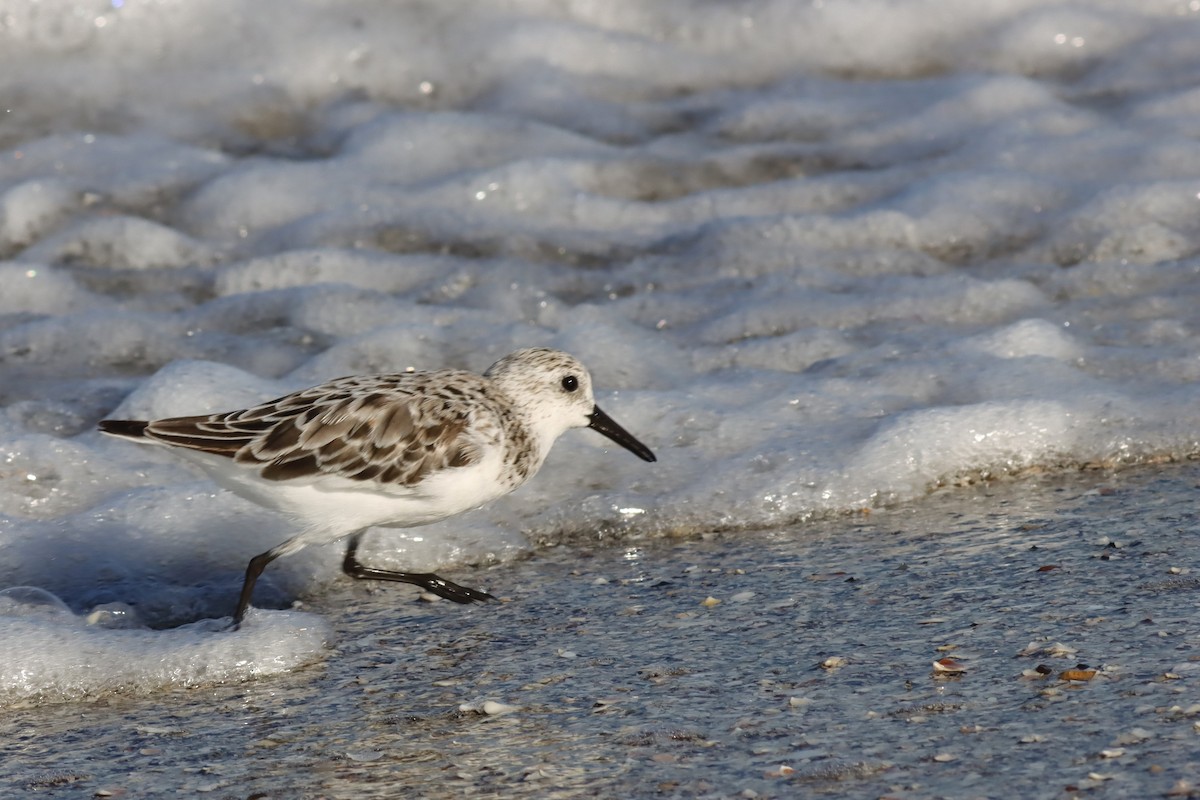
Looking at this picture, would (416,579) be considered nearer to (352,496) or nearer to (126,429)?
(352,496)

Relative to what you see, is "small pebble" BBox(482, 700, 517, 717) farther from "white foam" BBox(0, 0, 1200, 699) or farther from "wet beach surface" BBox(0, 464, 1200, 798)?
"white foam" BBox(0, 0, 1200, 699)

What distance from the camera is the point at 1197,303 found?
20.4 feet

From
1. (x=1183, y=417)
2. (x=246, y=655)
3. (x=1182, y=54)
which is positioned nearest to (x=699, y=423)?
(x=1183, y=417)

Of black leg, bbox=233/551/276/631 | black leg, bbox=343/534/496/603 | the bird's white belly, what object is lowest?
black leg, bbox=343/534/496/603

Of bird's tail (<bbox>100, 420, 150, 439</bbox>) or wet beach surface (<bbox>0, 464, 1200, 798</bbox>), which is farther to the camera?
bird's tail (<bbox>100, 420, 150, 439</bbox>)

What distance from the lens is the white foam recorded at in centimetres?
487

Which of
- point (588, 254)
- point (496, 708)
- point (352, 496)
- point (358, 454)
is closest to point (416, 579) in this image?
point (352, 496)

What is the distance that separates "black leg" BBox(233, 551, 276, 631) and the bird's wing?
0.82ft

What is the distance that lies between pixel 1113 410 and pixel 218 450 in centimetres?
296

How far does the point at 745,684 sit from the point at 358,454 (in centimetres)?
126

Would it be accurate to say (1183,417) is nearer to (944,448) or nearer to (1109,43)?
(944,448)

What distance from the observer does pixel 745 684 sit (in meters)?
3.48

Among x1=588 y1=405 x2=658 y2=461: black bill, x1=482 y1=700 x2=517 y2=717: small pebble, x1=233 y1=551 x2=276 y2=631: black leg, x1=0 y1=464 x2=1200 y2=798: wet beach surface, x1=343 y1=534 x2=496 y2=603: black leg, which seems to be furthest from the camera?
x1=588 y1=405 x2=658 y2=461: black bill

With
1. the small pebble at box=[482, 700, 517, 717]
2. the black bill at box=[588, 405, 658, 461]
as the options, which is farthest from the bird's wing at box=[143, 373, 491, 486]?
the small pebble at box=[482, 700, 517, 717]
